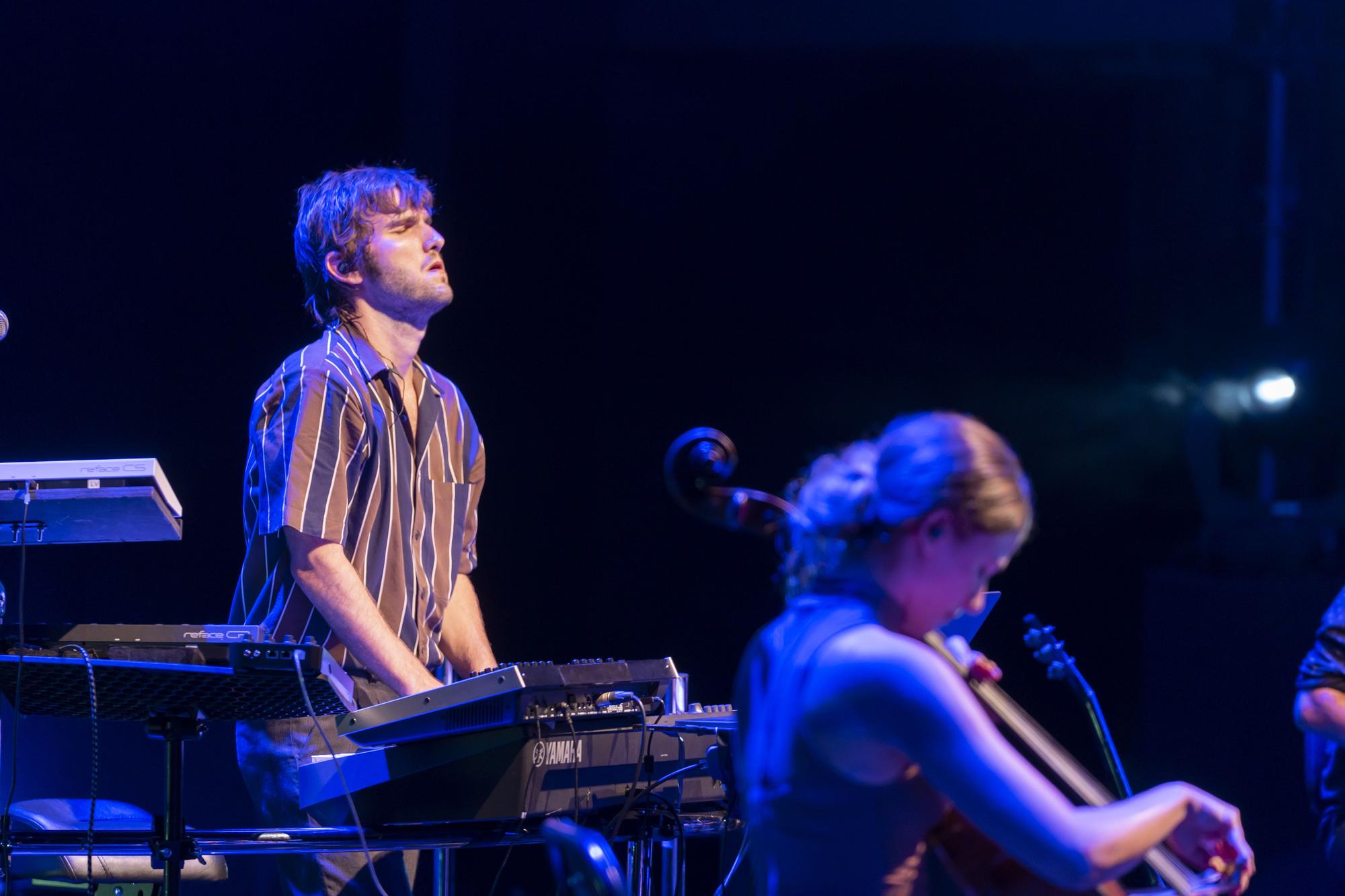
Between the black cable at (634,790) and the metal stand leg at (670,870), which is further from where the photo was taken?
Answer: the metal stand leg at (670,870)

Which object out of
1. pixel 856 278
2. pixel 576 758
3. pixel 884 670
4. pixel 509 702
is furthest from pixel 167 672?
pixel 856 278

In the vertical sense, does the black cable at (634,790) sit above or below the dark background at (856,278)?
below

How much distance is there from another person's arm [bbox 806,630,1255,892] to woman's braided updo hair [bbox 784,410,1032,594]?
0.15 m

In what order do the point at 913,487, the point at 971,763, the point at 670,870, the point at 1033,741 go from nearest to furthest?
the point at 971,763, the point at 913,487, the point at 1033,741, the point at 670,870

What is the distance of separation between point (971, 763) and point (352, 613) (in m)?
1.69

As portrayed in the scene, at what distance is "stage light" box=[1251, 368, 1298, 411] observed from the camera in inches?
196

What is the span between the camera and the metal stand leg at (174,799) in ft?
8.05

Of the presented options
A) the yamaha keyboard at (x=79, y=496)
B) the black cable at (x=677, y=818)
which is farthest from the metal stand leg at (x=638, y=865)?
the yamaha keyboard at (x=79, y=496)

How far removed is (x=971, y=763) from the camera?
144cm

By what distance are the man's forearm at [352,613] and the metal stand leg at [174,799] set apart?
417mm

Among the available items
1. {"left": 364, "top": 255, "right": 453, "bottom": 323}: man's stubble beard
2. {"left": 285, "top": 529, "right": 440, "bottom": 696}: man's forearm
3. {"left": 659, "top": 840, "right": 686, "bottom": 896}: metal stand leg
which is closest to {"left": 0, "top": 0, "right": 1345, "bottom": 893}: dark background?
{"left": 364, "top": 255, "right": 453, "bottom": 323}: man's stubble beard

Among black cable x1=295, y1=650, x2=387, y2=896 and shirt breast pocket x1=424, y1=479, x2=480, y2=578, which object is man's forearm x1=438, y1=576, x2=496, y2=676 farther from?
black cable x1=295, y1=650, x2=387, y2=896

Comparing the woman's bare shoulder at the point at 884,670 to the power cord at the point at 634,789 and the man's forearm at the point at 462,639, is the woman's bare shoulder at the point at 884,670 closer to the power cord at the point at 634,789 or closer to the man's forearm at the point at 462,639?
the power cord at the point at 634,789

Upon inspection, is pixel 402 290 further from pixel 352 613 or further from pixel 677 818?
pixel 677 818
